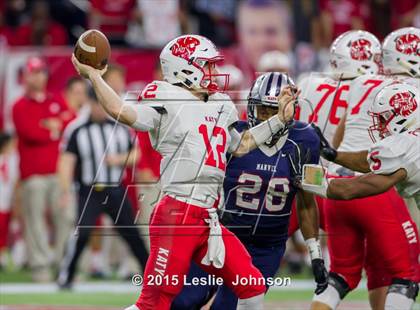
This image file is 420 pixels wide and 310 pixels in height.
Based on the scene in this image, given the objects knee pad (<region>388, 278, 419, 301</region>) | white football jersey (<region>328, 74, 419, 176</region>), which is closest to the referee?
white football jersey (<region>328, 74, 419, 176</region>)

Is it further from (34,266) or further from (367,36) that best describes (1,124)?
(367,36)

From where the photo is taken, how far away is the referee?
10.3 metres

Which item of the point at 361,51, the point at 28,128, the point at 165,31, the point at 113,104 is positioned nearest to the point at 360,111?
the point at 361,51

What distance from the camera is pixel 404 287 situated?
7.21 meters

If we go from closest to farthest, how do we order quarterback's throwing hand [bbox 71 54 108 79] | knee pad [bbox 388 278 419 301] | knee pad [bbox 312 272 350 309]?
1. quarterback's throwing hand [bbox 71 54 108 79]
2. knee pad [bbox 388 278 419 301]
3. knee pad [bbox 312 272 350 309]

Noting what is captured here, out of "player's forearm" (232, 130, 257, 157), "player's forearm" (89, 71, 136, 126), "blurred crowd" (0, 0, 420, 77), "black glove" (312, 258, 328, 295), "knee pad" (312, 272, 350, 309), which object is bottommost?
"blurred crowd" (0, 0, 420, 77)

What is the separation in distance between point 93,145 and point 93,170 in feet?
0.72

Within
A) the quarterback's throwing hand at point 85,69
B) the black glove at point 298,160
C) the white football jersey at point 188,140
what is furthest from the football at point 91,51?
the black glove at point 298,160

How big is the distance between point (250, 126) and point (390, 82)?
1083 millimetres

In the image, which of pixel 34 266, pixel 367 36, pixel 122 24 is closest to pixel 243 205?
pixel 367 36

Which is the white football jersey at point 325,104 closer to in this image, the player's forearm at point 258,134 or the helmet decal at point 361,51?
the helmet decal at point 361,51

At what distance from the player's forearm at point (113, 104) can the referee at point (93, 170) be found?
405cm

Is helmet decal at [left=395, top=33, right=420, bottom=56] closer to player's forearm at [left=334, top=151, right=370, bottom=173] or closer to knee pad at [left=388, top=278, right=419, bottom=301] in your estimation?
player's forearm at [left=334, top=151, right=370, bottom=173]

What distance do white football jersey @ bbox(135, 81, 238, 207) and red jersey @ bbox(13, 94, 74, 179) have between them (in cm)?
564
